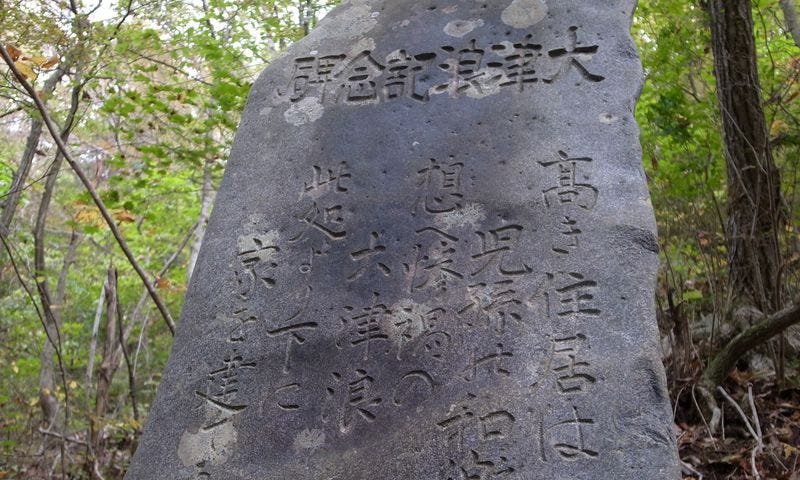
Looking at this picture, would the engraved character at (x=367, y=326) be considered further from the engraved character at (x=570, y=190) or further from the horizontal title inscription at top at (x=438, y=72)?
the horizontal title inscription at top at (x=438, y=72)

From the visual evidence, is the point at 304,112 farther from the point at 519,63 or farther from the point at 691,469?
the point at 691,469

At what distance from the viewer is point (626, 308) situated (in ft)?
6.89

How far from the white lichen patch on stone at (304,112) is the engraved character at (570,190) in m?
0.99

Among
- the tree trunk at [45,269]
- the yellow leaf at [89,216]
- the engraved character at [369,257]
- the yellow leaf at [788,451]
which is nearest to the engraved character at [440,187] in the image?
the engraved character at [369,257]

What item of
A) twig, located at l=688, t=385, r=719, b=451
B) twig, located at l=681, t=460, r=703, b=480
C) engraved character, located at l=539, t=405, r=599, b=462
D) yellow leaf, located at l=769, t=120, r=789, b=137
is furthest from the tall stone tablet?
yellow leaf, located at l=769, t=120, r=789, b=137

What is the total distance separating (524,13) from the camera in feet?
9.86

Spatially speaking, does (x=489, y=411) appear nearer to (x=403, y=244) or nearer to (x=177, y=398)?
(x=403, y=244)

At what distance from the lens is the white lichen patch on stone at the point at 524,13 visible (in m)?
2.97

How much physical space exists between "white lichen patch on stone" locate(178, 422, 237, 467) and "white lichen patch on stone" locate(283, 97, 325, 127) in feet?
4.20

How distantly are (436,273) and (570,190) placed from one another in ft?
1.72

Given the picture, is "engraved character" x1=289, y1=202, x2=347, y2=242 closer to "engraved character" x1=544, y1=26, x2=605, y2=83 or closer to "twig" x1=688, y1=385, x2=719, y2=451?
"engraved character" x1=544, y1=26, x2=605, y2=83

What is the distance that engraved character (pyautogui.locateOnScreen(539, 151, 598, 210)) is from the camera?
2.36 meters

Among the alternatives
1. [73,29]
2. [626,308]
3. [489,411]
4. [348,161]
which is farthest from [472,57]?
[73,29]

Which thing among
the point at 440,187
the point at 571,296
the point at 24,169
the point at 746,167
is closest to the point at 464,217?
the point at 440,187
